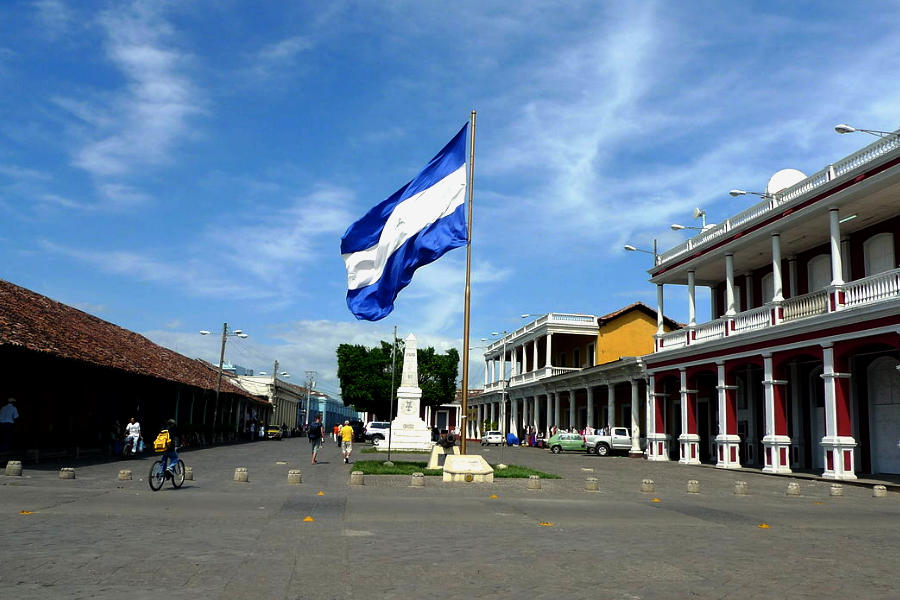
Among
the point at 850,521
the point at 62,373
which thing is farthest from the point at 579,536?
the point at 62,373

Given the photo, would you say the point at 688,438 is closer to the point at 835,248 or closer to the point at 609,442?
the point at 609,442

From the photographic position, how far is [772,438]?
90.9 feet

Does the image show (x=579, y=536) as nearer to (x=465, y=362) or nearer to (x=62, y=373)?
(x=465, y=362)

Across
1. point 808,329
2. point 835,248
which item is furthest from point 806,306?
point 835,248

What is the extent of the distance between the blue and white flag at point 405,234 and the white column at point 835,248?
13347mm

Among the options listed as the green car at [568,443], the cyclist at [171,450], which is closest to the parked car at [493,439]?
the green car at [568,443]

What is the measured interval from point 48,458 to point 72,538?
18714 millimetres

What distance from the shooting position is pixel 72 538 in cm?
950

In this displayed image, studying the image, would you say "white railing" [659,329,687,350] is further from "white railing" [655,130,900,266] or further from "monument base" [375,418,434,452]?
"monument base" [375,418,434,452]

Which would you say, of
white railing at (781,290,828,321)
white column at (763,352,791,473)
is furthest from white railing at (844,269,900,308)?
white column at (763,352,791,473)

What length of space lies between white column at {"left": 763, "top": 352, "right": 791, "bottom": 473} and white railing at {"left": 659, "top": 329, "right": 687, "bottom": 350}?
23.4 ft

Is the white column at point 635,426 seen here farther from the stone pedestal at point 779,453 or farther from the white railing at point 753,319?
the stone pedestal at point 779,453

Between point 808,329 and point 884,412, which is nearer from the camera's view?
point 808,329

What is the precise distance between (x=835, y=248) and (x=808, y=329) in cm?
283
